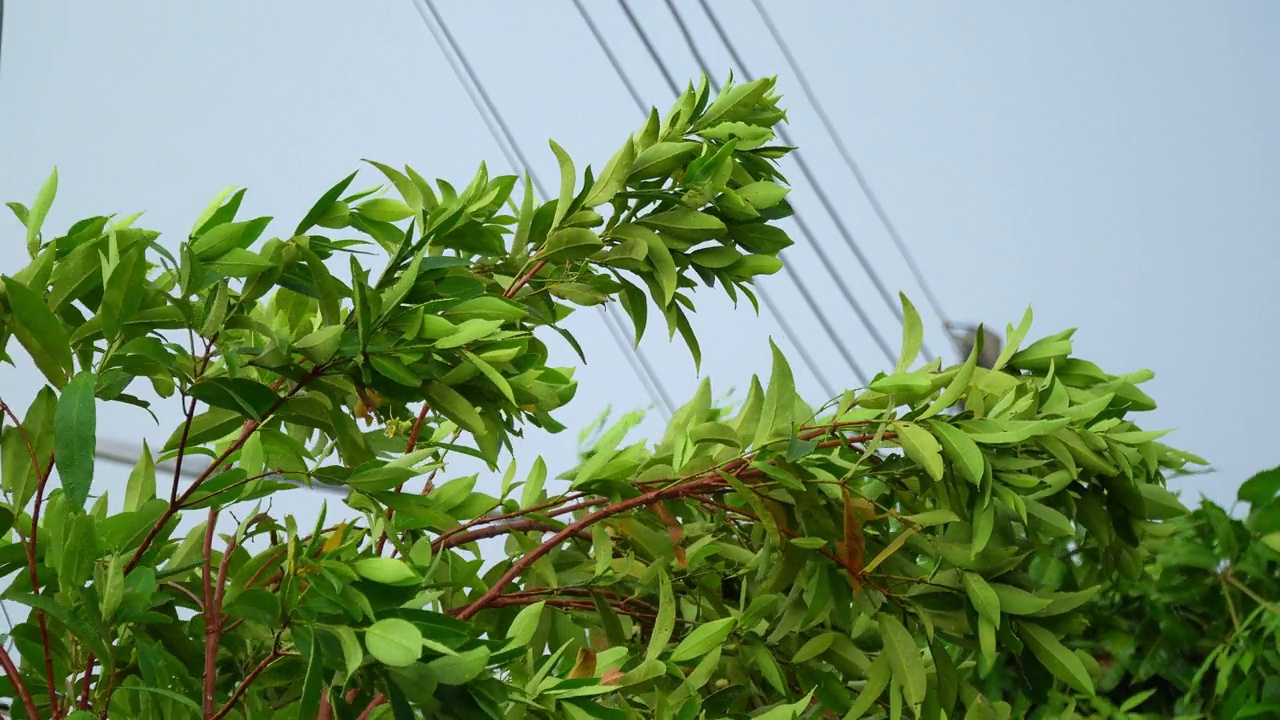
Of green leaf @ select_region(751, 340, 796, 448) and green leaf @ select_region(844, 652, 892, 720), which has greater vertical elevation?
green leaf @ select_region(751, 340, 796, 448)

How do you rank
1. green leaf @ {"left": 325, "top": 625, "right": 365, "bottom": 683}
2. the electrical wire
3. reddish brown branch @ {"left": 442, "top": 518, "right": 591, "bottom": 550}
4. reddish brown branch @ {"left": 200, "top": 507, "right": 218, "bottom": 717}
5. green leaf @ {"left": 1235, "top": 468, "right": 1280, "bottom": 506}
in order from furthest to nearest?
the electrical wire
green leaf @ {"left": 1235, "top": 468, "right": 1280, "bottom": 506}
reddish brown branch @ {"left": 442, "top": 518, "right": 591, "bottom": 550}
reddish brown branch @ {"left": 200, "top": 507, "right": 218, "bottom": 717}
green leaf @ {"left": 325, "top": 625, "right": 365, "bottom": 683}

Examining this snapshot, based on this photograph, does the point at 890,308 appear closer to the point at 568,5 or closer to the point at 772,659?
the point at 568,5

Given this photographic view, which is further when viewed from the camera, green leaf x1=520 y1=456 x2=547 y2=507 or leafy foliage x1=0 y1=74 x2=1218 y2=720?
green leaf x1=520 y1=456 x2=547 y2=507

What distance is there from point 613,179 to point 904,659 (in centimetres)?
25

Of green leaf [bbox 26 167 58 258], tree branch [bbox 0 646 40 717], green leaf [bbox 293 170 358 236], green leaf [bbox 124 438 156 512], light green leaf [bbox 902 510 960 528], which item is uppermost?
green leaf [bbox 26 167 58 258]

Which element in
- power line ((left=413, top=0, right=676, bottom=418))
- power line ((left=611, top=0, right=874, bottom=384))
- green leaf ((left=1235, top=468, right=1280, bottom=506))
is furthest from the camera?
power line ((left=611, top=0, right=874, bottom=384))

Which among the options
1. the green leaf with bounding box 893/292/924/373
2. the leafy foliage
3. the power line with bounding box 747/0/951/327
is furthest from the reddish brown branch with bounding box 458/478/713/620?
the power line with bounding box 747/0/951/327

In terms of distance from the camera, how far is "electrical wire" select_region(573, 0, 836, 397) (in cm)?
203

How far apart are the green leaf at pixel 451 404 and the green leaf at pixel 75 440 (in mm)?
123

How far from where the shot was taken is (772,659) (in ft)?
1.76

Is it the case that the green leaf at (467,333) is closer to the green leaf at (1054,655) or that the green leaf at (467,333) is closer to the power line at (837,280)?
the green leaf at (1054,655)

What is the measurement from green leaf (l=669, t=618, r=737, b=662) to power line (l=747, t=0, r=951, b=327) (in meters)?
1.79

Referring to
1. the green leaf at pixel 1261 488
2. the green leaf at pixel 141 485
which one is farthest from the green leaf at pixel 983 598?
the green leaf at pixel 1261 488

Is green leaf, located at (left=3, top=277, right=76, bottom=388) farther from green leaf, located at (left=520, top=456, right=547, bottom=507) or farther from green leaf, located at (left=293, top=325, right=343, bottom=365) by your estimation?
green leaf, located at (left=520, top=456, right=547, bottom=507)
